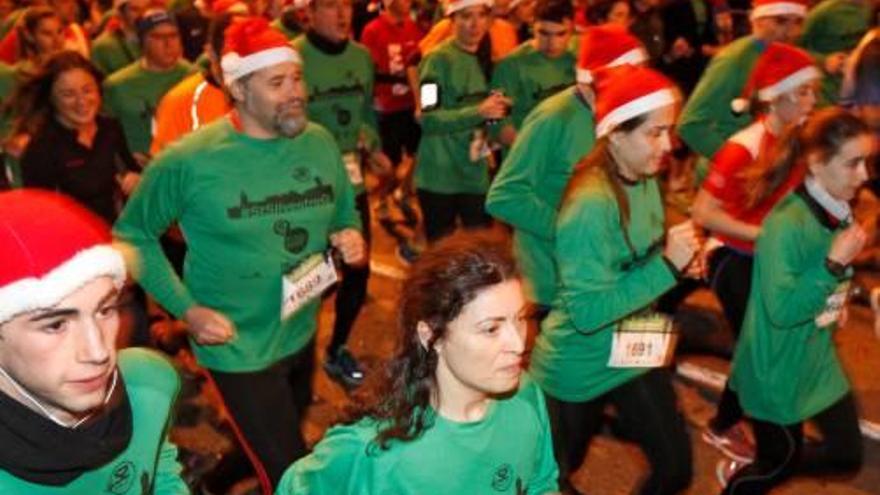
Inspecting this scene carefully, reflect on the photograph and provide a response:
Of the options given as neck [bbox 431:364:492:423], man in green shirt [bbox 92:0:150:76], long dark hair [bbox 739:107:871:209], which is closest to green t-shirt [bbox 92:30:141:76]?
man in green shirt [bbox 92:0:150:76]

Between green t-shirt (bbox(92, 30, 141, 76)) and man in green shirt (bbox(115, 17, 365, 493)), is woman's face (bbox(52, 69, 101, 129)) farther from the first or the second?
green t-shirt (bbox(92, 30, 141, 76))

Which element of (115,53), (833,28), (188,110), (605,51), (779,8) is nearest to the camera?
(605,51)

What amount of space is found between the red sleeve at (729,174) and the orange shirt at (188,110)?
223cm

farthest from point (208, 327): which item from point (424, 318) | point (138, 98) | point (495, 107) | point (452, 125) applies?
point (138, 98)

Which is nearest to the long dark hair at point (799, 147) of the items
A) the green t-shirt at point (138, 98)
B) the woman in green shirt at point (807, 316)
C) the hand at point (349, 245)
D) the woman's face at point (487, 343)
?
the woman in green shirt at point (807, 316)

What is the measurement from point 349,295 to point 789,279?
289cm

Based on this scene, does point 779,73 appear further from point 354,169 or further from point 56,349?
point 56,349

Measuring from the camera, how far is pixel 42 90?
6.00 m

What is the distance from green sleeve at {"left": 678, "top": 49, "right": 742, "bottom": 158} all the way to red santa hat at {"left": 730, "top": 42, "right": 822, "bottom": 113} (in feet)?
2.15

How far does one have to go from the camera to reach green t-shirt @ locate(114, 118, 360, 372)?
416cm

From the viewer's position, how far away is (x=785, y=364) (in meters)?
4.30

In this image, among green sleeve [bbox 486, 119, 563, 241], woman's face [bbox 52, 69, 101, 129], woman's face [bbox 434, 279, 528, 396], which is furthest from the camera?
woman's face [bbox 52, 69, 101, 129]

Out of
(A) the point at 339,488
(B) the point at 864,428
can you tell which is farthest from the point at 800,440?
(A) the point at 339,488

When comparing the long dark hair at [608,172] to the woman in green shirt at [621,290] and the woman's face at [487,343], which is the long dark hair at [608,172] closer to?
the woman in green shirt at [621,290]
